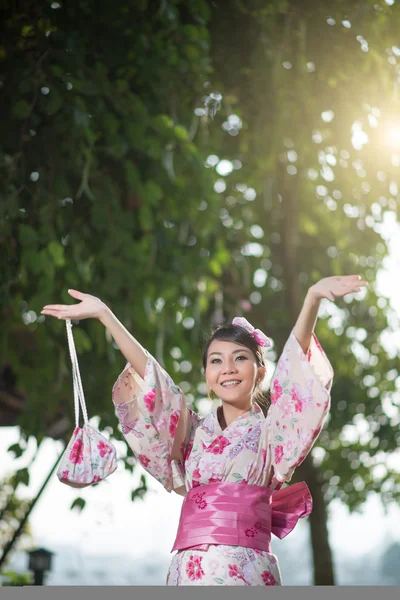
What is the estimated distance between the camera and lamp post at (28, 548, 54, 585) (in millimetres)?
3746

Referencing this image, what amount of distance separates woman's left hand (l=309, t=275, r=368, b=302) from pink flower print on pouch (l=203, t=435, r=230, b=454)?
297 mm

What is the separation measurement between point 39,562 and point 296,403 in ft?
9.59

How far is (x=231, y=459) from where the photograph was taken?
123 centimetres

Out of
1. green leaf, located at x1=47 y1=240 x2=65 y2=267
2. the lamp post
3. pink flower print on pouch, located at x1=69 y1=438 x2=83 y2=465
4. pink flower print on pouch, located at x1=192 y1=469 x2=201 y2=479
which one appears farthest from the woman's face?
the lamp post

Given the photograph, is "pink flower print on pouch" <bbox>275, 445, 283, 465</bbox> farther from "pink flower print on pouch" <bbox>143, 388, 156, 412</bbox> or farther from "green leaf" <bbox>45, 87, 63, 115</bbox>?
"green leaf" <bbox>45, 87, 63, 115</bbox>

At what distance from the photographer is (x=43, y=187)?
2.04 metres

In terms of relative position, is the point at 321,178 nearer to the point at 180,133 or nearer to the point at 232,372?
the point at 180,133

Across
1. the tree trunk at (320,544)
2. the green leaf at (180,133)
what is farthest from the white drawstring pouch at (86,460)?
the tree trunk at (320,544)

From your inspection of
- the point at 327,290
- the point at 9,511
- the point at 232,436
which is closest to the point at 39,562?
the point at 9,511

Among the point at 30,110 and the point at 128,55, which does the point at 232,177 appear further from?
the point at 30,110

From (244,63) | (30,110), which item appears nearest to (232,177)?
(244,63)

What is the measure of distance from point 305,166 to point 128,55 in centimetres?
123

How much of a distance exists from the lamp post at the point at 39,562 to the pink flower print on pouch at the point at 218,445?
2766 mm

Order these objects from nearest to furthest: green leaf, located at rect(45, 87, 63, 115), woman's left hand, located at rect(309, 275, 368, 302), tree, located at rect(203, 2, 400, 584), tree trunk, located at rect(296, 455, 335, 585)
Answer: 1. woman's left hand, located at rect(309, 275, 368, 302)
2. green leaf, located at rect(45, 87, 63, 115)
3. tree, located at rect(203, 2, 400, 584)
4. tree trunk, located at rect(296, 455, 335, 585)
